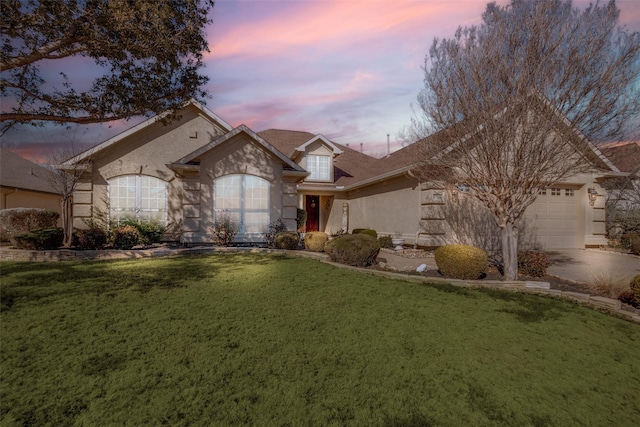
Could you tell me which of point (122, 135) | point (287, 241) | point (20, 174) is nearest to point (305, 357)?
point (287, 241)

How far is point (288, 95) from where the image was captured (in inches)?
492

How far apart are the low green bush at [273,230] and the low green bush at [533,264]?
8.83 m

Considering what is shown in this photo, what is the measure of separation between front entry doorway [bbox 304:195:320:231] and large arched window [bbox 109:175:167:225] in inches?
387

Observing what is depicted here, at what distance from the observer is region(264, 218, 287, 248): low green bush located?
43.7ft

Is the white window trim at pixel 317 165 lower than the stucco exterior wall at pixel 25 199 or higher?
higher

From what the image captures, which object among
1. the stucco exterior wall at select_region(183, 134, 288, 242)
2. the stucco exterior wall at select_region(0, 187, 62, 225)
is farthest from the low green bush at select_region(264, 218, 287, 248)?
the stucco exterior wall at select_region(0, 187, 62, 225)

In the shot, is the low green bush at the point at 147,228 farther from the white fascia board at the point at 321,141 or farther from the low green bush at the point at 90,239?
the white fascia board at the point at 321,141

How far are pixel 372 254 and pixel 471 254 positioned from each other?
280 cm

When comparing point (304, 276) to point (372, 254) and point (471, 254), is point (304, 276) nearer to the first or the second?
point (372, 254)

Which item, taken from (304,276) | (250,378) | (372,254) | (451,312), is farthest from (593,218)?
(250,378)

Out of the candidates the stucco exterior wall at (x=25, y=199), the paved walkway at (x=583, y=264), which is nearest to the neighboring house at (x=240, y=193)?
the paved walkway at (x=583, y=264)

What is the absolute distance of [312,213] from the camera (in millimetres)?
22016

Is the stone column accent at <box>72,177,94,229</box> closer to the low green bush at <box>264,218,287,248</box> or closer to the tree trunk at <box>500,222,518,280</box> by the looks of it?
the low green bush at <box>264,218,287,248</box>

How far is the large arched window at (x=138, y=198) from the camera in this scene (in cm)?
1388
